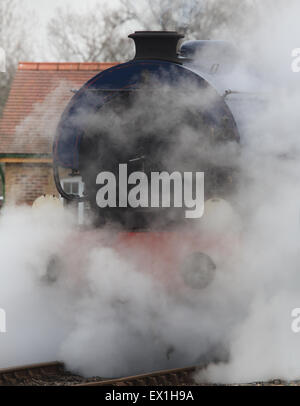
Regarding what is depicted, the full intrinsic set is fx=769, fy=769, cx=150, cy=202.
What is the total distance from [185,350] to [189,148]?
158cm

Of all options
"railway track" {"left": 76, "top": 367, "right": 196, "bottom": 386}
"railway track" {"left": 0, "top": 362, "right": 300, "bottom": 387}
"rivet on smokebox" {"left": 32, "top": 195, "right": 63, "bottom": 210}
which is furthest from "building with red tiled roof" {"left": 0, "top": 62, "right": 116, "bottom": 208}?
"railway track" {"left": 76, "top": 367, "right": 196, "bottom": 386}

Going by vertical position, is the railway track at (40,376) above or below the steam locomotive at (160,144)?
below

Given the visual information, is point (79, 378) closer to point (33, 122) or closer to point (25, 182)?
point (25, 182)

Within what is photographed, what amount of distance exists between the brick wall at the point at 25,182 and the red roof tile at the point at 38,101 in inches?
13.0

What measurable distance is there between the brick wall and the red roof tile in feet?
1.08

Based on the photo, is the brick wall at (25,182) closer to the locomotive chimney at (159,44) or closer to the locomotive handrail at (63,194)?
the locomotive handrail at (63,194)

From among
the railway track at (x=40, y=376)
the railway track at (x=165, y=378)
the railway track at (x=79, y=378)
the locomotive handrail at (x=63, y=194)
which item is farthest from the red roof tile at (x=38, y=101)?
the railway track at (x=165, y=378)

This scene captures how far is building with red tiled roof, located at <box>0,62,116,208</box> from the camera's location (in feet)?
43.7

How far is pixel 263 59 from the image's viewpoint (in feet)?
23.5

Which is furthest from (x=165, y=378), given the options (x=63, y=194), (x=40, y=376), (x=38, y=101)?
(x=38, y=101)

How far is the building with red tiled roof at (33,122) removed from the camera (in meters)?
13.3

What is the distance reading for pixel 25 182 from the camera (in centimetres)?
1345

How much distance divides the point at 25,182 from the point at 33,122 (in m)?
1.66
